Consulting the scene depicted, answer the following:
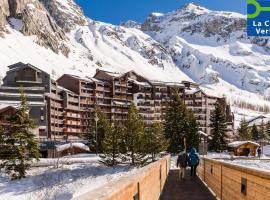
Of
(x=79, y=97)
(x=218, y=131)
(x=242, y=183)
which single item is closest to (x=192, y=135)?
(x=218, y=131)

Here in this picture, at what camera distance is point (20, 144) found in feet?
185

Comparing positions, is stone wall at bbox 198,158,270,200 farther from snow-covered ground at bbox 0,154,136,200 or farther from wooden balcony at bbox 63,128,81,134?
wooden balcony at bbox 63,128,81,134

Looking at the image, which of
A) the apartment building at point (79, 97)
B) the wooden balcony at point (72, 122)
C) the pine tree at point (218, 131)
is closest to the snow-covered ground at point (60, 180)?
the pine tree at point (218, 131)

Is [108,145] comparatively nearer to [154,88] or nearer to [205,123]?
[154,88]

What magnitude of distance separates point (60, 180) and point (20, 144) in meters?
6.59

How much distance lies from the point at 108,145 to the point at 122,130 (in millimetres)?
2822

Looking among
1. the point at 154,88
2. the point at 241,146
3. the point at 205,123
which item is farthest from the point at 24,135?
the point at 205,123

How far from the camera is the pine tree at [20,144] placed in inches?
2196

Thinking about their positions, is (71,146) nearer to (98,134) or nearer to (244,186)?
(98,134)

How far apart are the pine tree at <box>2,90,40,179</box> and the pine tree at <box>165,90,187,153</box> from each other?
2333cm

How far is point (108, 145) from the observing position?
2429 inches

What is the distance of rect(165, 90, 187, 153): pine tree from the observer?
73.3 meters

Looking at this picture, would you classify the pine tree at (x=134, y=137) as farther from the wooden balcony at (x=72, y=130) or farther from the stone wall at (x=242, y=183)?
the wooden balcony at (x=72, y=130)

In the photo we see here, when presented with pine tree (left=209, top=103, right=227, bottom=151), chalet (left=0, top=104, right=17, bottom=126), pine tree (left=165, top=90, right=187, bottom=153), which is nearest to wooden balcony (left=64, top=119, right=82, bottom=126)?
chalet (left=0, top=104, right=17, bottom=126)
